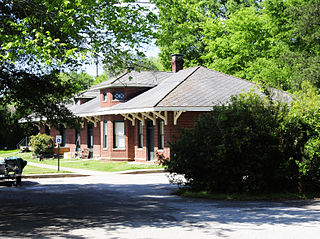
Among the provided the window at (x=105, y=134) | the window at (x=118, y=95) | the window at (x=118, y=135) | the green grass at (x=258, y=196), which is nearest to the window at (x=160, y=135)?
the window at (x=118, y=135)

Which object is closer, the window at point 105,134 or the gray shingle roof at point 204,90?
the gray shingle roof at point 204,90

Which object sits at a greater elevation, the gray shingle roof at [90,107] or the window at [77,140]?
the gray shingle roof at [90,107]

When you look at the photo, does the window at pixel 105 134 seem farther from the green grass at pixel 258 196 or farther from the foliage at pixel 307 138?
the foliage at pixel 307 138

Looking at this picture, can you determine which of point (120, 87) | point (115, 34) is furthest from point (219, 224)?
point (120, 87)

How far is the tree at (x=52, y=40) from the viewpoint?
11641mm

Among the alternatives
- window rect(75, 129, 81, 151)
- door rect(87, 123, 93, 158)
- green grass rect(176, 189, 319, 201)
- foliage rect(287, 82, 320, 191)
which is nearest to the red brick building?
door rect(87, 123, 93, 158)

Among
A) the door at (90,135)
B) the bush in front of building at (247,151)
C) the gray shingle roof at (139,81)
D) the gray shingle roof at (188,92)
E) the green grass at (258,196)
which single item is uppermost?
the gray shingle roof at (139,81)

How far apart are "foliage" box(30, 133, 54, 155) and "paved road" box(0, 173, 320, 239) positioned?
2612 cm

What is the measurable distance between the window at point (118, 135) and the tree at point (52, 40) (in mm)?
17736

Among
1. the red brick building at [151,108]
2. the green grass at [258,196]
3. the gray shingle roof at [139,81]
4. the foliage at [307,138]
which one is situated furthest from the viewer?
the gray shingle roof at [139,81]

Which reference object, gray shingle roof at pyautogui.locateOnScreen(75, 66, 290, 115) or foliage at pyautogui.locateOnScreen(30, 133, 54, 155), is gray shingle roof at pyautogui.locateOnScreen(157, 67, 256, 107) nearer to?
gray shingle roof at pyautogui.locateOnScreen(75, 66, 290, 115)

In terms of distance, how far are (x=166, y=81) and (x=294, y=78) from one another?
10442mm

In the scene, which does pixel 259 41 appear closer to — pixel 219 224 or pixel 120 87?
pixel 120 87

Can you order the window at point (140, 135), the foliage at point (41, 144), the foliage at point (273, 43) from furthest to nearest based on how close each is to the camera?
the foliage at point (41, 144)
the foliage at point (273, 43)
the window at point (140, 135)
